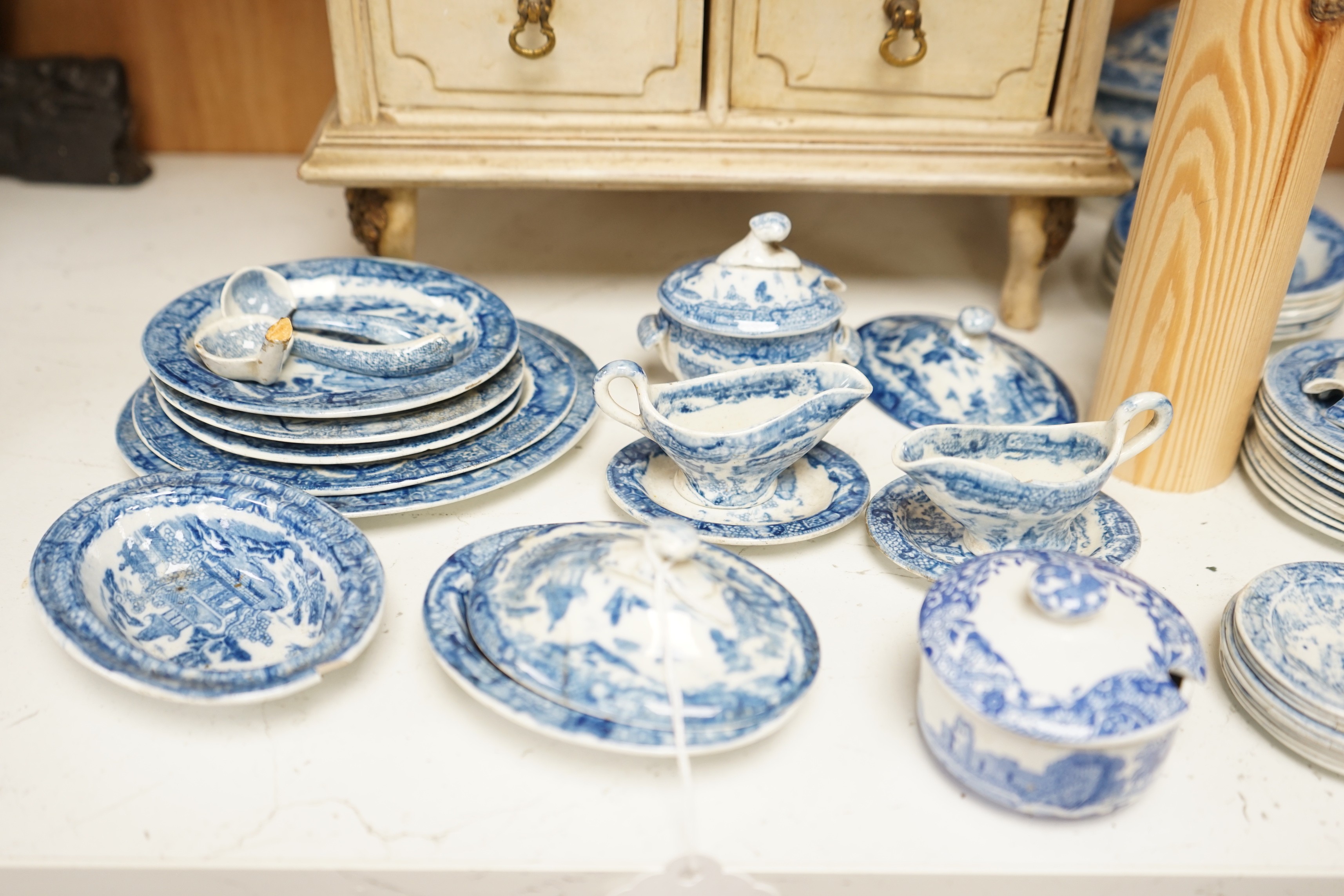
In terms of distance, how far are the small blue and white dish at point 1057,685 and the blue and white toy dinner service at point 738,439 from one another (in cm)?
24

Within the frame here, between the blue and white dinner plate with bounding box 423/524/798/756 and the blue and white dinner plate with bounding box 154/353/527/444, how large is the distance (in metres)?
0.23

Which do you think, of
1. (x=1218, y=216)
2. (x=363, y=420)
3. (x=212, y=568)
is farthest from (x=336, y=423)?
(x=1218, y=216)

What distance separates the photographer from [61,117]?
157 centimetres

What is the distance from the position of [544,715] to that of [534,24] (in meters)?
0.74

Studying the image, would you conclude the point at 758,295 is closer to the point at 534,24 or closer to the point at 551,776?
the point at 534,24

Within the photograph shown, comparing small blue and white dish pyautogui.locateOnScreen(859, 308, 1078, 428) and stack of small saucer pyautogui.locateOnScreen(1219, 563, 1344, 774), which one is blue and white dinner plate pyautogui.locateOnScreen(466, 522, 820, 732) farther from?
small blue and white dish pyautogui.locateOnScreen(859, 308, 1078, 428)

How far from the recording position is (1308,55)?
0.88 m

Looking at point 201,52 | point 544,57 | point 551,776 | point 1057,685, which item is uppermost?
point 544,57

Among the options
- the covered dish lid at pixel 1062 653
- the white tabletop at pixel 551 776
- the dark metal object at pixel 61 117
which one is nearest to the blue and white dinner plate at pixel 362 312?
the white tabletop at pixel 551 776

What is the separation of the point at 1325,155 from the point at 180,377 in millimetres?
997

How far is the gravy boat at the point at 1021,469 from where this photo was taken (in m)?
0.85

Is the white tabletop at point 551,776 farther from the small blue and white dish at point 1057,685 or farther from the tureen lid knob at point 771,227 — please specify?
the tureen lid knob at point 771,227

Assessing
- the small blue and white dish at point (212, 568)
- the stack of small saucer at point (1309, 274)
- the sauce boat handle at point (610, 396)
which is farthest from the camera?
the stack of small saucer at point (1309, 274)

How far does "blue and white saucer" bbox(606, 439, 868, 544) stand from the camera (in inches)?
36.7
